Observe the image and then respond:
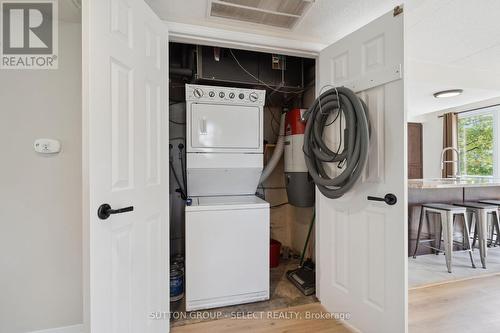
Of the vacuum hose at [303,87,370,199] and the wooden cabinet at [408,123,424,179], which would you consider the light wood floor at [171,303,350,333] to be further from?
the wooden cabinet at [408,123,424,179]

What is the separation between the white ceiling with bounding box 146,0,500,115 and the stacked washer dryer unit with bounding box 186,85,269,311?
0.52 m

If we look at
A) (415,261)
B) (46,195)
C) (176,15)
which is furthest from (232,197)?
(415,261)

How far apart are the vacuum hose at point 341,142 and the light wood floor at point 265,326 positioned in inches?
35.9

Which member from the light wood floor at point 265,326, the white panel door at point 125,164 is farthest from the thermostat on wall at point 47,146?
the light wood floor at point 265,326

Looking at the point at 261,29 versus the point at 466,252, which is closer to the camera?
the point at 261,29

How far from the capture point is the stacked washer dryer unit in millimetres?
1830

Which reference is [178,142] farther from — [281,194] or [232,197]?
[281,194]

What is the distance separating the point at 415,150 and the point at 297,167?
4.91 metres

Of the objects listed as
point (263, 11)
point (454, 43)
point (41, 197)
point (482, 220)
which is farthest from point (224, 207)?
point (482, 220)

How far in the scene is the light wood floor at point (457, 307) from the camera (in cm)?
165

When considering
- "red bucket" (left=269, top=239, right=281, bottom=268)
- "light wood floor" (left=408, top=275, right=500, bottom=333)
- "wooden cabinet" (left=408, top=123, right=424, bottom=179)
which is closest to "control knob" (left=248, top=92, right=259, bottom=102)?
"red bucket" (left=269, top=239, right=281, bottom=268)

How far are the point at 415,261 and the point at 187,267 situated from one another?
2560 mm

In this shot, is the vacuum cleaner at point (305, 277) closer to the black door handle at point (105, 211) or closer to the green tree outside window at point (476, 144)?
the black door handle at point (105, 211)

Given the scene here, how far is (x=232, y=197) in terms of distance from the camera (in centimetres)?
223
